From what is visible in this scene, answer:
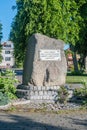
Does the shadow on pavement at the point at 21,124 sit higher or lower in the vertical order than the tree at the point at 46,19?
lower

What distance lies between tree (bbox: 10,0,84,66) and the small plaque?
83.8 feet

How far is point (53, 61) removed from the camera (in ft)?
50.5

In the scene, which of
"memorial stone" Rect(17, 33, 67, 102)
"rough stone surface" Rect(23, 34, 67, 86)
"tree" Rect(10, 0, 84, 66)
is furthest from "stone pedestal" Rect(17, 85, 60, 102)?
"tree" Rect(10, 0, 84, 66)

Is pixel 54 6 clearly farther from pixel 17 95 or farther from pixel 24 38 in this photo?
pixel 17 95

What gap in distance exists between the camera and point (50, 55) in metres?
15.4

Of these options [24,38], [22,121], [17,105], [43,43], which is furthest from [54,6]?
[22,121]

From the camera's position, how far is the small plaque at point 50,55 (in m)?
15.2

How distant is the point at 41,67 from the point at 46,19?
87.0 ft

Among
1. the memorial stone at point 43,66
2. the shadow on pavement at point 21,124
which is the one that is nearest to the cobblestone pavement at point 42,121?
the shadow on pavement at point 21,124

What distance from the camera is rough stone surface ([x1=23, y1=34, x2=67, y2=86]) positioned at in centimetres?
1505

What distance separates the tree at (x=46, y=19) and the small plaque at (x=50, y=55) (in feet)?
83.8

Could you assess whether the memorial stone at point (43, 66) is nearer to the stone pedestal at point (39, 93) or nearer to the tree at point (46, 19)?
the stone pedestal at point (39, 93)

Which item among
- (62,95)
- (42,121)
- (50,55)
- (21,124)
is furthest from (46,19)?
(21,124)

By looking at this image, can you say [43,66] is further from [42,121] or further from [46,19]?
[46,19]
